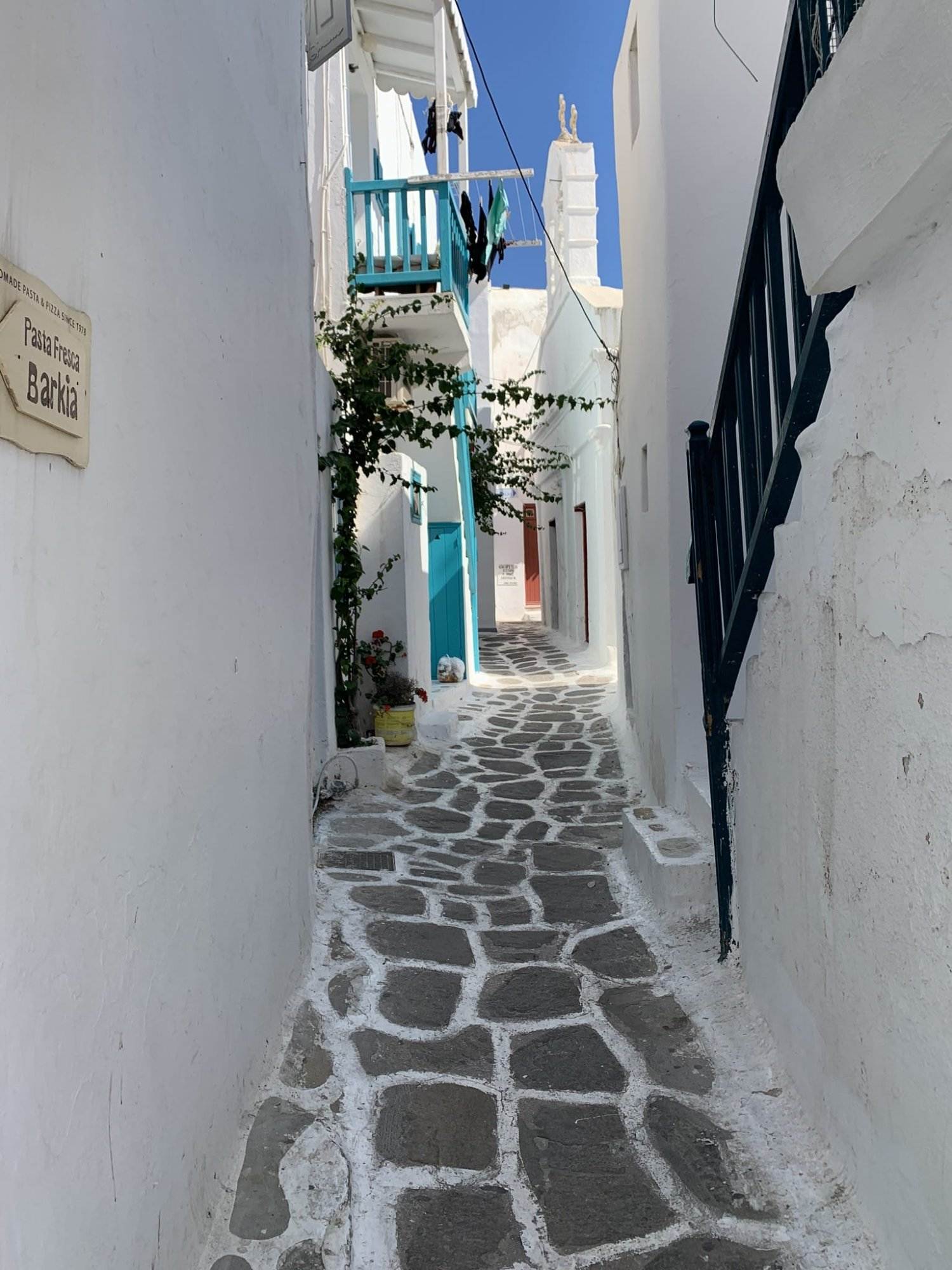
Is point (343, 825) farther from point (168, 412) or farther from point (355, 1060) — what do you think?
point (168, 412)

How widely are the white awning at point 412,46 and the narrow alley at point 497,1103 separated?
7.65 m

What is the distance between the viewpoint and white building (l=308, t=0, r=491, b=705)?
8.39 metres

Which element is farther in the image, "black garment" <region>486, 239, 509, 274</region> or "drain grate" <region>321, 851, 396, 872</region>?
"black garment" <region>486, 239, 509, 274</region>

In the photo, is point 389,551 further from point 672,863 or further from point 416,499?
point 672,863

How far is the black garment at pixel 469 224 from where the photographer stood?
32.1ft

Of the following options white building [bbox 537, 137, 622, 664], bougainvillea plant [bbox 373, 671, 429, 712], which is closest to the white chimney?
white building [bbox 537, 137, 622, 664]

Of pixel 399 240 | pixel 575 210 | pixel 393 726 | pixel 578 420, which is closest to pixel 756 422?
pixel 393 726

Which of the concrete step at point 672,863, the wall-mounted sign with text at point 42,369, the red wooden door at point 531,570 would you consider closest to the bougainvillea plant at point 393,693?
the concrete step at point 672,863

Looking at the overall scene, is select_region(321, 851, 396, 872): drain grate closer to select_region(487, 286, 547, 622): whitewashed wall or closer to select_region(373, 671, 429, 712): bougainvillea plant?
select_region(373, 671, 429, 712): bougainvillea plant

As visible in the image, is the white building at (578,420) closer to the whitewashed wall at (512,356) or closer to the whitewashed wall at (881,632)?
the whitewashed wall at (512,356)

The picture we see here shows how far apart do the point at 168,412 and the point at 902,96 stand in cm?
149

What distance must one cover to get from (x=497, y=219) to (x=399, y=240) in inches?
79.9

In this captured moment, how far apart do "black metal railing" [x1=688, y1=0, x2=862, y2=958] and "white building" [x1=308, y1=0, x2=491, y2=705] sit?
4.97 meters

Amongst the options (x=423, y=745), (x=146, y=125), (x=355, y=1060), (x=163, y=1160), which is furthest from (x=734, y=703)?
(x=423, y=745)
